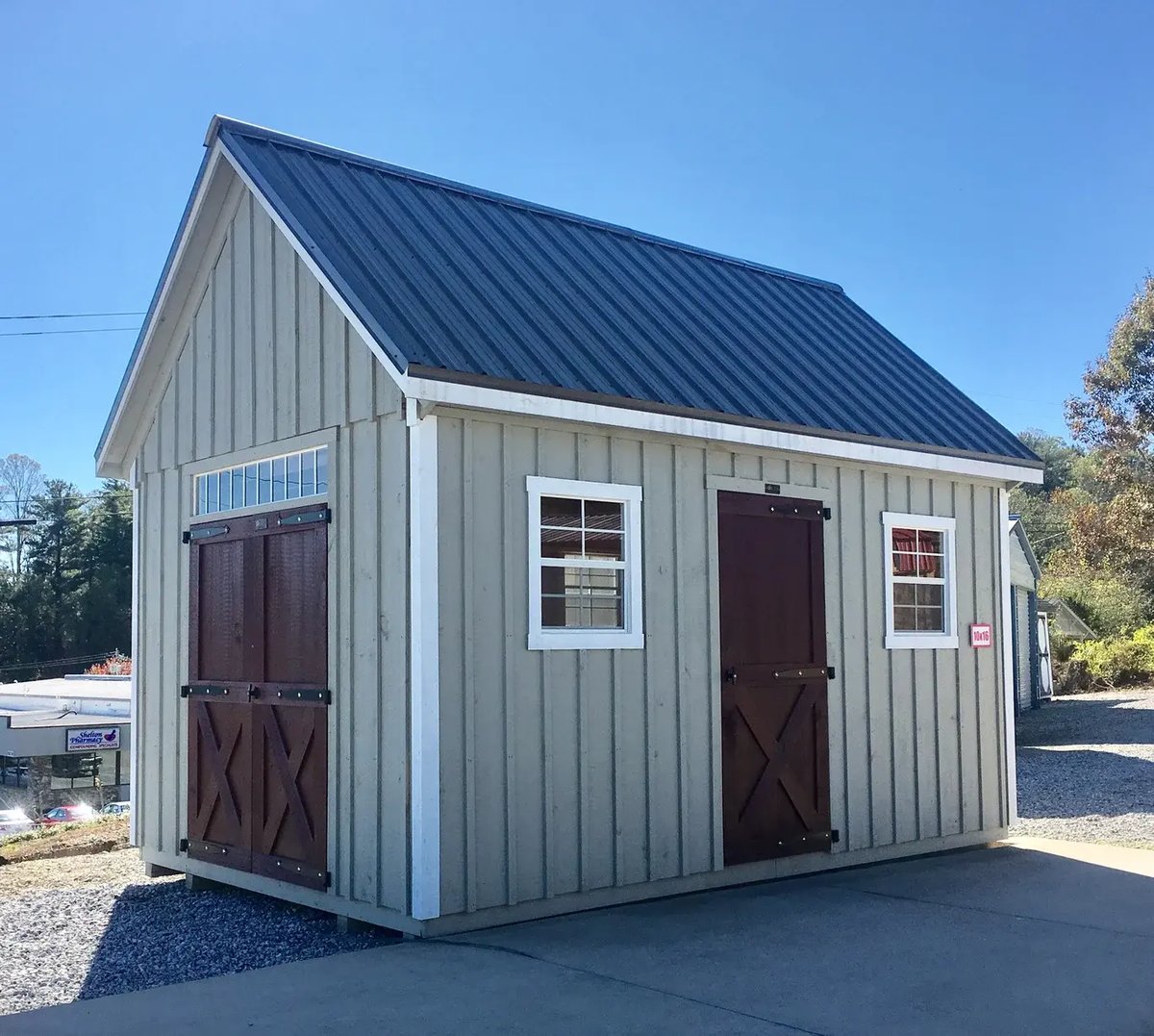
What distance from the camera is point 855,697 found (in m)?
9.47

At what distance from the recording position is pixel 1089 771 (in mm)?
16156

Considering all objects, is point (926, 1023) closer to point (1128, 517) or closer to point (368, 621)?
point (368, 621)

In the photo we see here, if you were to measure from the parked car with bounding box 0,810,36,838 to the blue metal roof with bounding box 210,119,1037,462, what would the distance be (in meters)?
12.4

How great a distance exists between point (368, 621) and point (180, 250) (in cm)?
342

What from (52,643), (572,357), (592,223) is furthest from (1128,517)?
(52,643)

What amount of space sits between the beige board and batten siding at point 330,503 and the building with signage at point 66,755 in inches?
612

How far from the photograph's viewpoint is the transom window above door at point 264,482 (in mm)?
8148

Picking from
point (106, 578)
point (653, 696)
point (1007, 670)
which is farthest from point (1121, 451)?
point (106, 578)

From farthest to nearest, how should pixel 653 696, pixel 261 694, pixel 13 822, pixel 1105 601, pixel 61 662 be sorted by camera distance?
pixel 61 662
pixel 1105 601
pixel 13 822
pixel 261 694
pixel 653 696

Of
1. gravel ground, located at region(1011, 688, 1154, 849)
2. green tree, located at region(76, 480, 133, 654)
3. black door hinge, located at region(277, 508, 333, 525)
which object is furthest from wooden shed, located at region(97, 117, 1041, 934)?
green tree, located at region(76, 480, 133, 654)

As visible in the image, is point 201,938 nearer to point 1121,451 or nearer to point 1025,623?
point 1025,623

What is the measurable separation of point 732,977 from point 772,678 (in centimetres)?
299

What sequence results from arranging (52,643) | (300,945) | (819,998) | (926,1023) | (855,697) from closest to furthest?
(926,1023), (819,998), (300,945), (855,697), (52,643)

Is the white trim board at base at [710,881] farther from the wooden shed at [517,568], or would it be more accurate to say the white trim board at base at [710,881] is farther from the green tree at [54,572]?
the green tree at [54,572]
